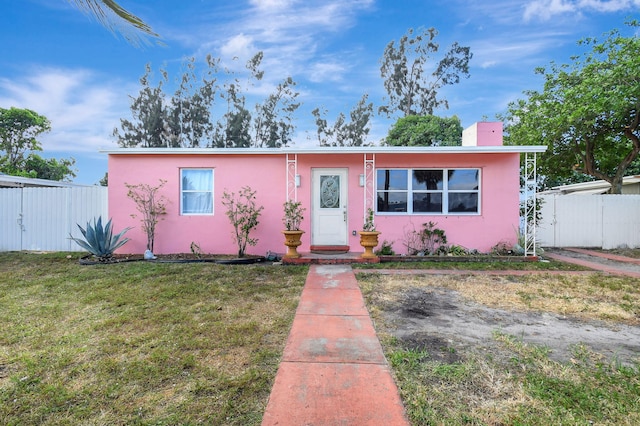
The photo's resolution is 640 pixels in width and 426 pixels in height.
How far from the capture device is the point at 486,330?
359cm

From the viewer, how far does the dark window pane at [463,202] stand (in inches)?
330

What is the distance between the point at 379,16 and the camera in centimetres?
1345

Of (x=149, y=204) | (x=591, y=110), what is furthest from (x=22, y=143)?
(x=591, y=110)

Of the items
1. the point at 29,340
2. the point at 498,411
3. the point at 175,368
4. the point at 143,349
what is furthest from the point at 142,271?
the point at 498,411

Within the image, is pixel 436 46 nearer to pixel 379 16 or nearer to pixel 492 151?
pixel 379 16

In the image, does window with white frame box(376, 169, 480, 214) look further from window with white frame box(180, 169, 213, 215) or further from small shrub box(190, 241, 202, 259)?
small shrub box(190, 241, 202, 259)

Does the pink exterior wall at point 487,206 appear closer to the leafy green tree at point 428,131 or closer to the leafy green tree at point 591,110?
the leafy green tree at point 591,110

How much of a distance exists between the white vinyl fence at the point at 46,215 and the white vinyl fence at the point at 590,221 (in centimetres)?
1342

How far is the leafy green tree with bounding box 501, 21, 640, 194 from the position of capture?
9.80 meters

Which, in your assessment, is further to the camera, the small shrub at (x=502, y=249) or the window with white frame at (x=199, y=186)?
the window with white frame at (x=199, y=186)

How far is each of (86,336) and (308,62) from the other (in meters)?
18.3

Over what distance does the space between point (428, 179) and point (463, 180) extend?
0.90 m

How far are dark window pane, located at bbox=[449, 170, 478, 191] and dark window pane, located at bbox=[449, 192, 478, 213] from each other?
0.18m

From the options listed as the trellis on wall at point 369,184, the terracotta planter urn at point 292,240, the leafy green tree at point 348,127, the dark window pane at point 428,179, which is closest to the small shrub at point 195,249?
the terracotta planter urn at point 292,240
